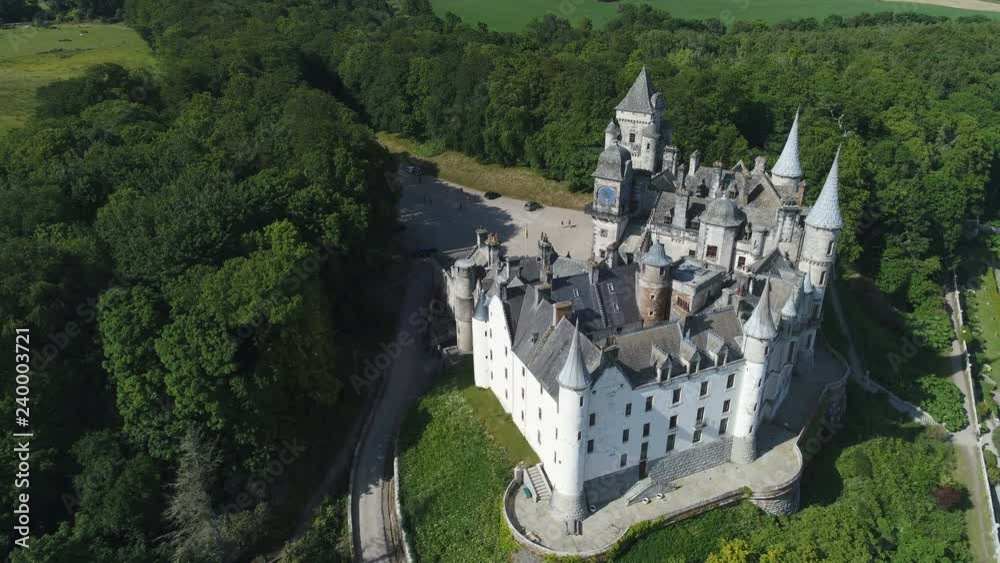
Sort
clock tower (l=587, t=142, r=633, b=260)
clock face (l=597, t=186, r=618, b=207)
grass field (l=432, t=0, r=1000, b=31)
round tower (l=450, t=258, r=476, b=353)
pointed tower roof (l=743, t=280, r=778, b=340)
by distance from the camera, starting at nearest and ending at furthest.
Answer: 1. pointed tower roof (l=743, t=280, r=778, b=340)
2. round tower (l=450, t=258, r=476, b=353)
3. clock tower (l=587, t=142, r=633, b=260)
4. clock face (l=597, t=186, r=618, b=207)
5. grass field (l=432, t=0, r=1000, b=31)

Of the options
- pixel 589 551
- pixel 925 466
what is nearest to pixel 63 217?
pixel 589 551

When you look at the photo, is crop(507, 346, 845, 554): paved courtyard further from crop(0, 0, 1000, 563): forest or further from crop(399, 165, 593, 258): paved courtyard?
crop(399, 165, 593, 258): paved courtyard

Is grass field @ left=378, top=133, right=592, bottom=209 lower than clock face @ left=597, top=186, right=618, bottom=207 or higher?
lower

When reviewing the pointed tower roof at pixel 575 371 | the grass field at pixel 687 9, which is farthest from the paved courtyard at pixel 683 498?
the grass field at pixel 687 9

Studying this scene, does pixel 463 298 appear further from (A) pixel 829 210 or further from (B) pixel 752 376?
(A) pixel 829 210

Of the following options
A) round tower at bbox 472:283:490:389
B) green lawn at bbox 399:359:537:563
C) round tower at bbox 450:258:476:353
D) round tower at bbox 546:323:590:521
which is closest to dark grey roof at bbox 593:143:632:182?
round tower at bbox 450:258:476:353

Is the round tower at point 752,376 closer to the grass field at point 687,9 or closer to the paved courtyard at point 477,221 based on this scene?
the paved courtyard at point 477,221

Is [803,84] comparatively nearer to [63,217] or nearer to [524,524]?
[524,524]
